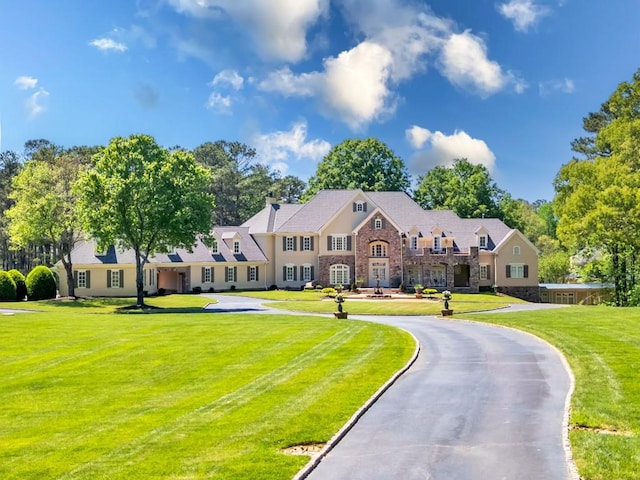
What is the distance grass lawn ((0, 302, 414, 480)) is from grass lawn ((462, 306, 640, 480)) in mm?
4695

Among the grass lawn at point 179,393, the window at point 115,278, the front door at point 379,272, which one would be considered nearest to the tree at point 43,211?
the window at point 115,278

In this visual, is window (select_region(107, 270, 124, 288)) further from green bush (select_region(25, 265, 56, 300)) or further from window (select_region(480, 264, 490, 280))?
window (select_region(480, 264, 490, 280))

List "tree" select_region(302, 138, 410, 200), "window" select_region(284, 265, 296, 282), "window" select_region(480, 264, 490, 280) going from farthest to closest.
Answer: "tree" select_region(302, 138, 410, 200) < "window" select_region(284, 265, 296, 282) < "window" select_region(480, 264, 490, 280)

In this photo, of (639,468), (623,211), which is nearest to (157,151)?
(623,211)

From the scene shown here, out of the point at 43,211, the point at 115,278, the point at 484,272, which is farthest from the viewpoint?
the point at 484,272

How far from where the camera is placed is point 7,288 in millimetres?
51906

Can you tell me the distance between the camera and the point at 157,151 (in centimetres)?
4681

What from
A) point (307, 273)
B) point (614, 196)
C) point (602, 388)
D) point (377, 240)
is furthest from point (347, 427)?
point (307, 273)

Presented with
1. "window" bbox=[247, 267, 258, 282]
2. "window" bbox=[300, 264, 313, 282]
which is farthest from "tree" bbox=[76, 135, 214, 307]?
"window" bbox=[300, 264, 313, 282]

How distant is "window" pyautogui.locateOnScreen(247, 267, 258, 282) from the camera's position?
64938mm

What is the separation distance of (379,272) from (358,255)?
2.61m

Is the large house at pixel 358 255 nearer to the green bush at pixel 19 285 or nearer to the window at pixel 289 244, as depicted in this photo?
the window at pixel 289 244

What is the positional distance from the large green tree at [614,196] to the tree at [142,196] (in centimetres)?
2696

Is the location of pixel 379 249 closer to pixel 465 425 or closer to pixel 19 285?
pixel 19 285
